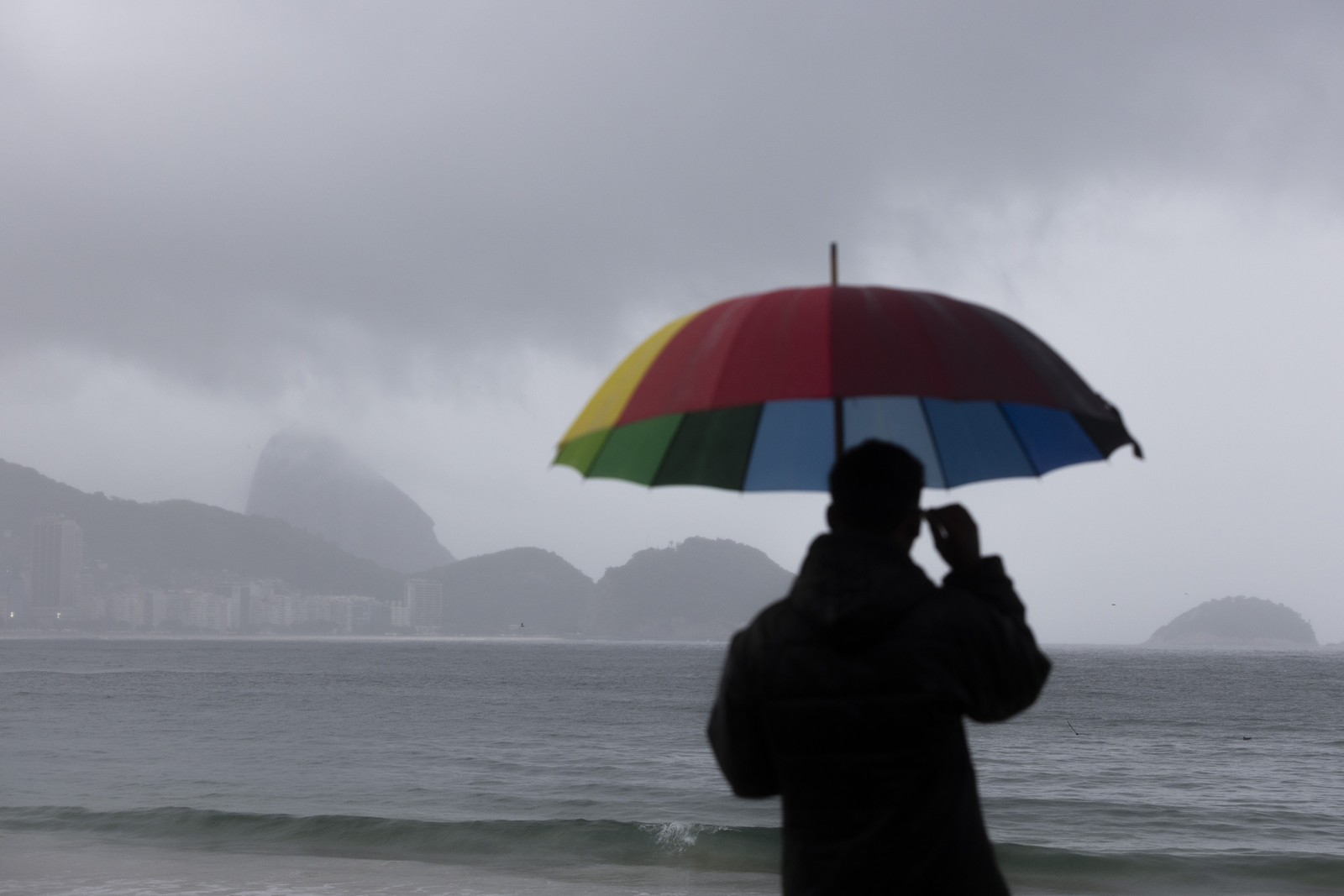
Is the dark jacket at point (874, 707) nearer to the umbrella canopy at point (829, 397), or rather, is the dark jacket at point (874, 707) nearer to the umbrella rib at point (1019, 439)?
the umbrella canopy at point (829, 397)

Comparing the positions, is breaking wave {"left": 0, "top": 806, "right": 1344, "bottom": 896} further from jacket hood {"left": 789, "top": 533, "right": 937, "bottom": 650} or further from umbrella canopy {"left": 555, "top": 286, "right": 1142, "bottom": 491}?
jacket hood {"left": 789, "top": 533, "right": 937, "bottom": 650}

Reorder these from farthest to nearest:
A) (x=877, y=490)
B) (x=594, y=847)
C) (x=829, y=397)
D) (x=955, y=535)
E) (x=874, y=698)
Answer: (x=594, y=847), (x=829, y=397), (x=955, y=535), (x=877, y=490), (x=874, y=698)

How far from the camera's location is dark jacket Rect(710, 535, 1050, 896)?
7.37ft

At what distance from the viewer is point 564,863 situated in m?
15.2

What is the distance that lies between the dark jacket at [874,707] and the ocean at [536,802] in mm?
10857

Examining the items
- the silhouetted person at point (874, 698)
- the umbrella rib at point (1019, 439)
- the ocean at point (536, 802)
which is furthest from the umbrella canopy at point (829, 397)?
the ocean at point (536, 802)

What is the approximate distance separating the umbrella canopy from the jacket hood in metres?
0.48

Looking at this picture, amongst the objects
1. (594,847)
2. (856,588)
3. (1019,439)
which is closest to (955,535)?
(856,588)

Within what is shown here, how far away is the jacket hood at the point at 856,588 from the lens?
2.23 metres

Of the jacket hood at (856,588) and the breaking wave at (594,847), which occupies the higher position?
the jacket hood at (856,588)

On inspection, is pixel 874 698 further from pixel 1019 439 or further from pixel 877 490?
pixel 1019 439

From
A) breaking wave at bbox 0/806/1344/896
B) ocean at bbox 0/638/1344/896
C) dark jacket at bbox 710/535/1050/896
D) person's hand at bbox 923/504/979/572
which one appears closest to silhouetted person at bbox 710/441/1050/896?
dark jacket at bbox 710/535/1050/896

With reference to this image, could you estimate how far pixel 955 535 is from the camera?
2.58 m

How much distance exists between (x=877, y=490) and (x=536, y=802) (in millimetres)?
20654
